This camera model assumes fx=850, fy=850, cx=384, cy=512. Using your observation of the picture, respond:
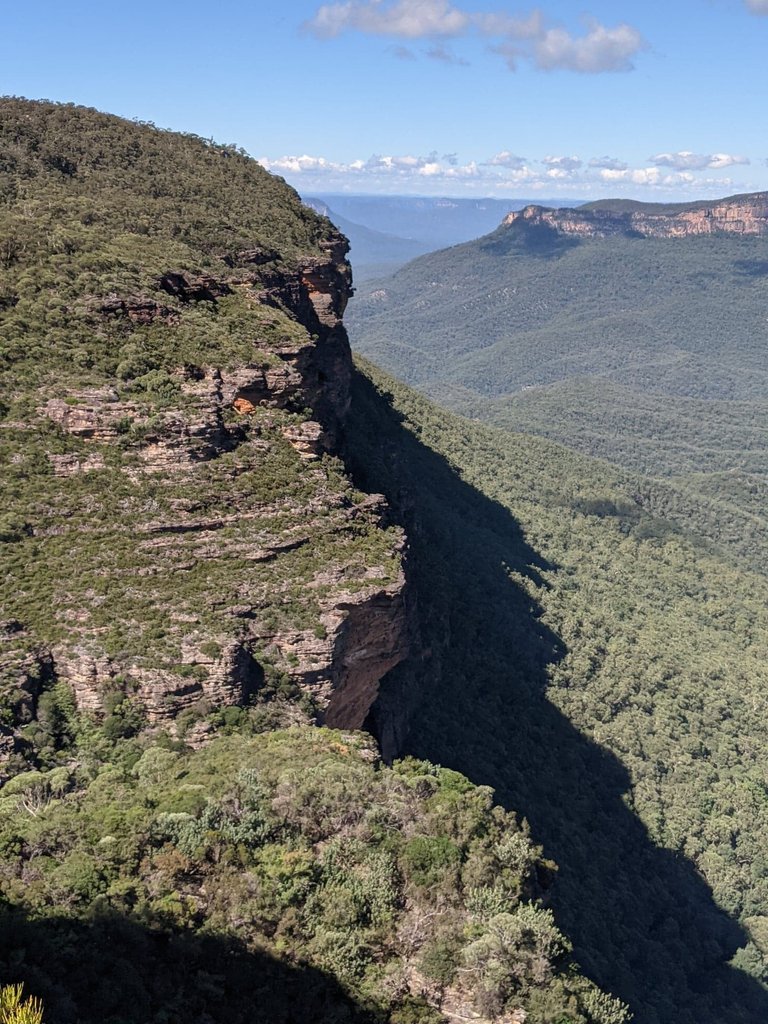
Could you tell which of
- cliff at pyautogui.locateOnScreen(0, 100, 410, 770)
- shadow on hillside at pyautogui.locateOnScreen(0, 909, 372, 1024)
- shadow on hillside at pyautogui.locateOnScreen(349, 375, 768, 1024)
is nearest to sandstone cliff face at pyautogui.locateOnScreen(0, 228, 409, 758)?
cliff at pyautogui.locateOnScreen(0, 100, 410, 770)

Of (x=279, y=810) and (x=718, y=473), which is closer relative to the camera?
(x=279, y=810)

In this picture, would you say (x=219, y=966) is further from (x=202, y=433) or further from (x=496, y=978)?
(x=202, y=433)

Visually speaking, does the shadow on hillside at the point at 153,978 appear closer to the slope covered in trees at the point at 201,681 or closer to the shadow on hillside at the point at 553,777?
the slope covered in trees at the point at 201,681

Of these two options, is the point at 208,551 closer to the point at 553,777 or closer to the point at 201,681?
the point at 201,681

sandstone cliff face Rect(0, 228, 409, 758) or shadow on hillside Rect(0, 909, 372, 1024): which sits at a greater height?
sandstone cliff face Rect(0, 228, 409, 758)

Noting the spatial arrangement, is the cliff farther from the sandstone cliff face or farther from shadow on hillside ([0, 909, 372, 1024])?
shadow on hillside ([0, 909, 372, 1024])

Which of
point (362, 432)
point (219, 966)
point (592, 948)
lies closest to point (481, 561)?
point (362, 432)

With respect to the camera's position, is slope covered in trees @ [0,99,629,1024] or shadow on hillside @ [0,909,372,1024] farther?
slope covered in trees @ [0,99,629,1024]
